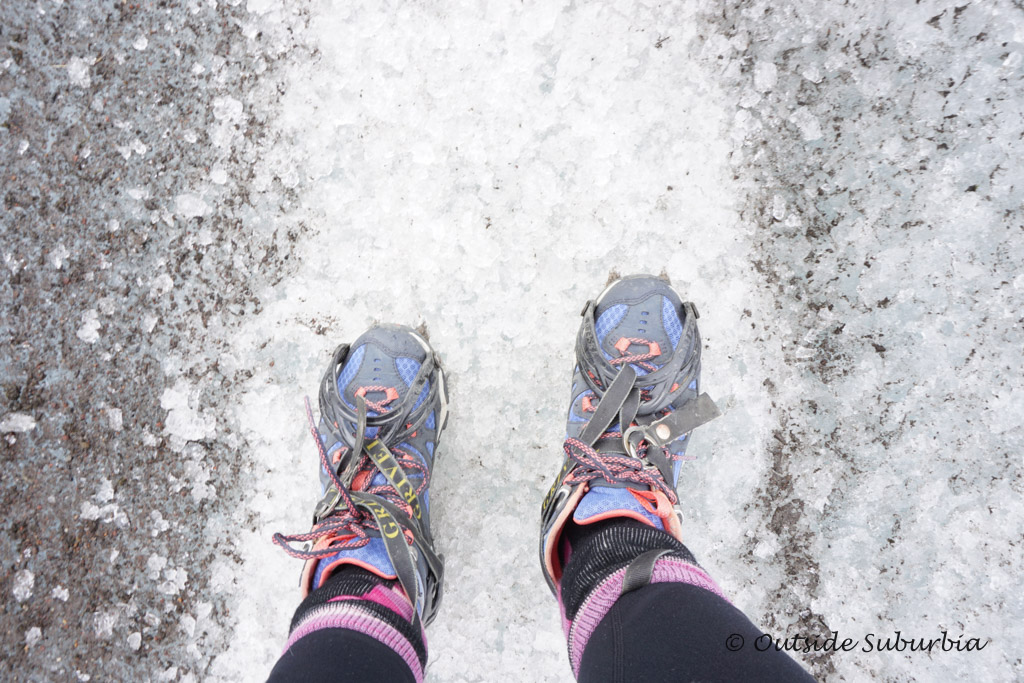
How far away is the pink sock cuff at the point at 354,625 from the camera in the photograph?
80 cm

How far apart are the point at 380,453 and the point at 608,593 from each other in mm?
535

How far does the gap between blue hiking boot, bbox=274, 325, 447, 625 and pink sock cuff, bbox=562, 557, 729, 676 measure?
1.01ft

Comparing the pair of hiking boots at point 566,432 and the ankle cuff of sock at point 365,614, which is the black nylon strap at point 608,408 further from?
the ankle cuff of sock at point 365,614

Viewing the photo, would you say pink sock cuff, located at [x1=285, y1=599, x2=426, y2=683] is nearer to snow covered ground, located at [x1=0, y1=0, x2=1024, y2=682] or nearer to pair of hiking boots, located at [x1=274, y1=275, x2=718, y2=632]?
pair of hiking boots, located at [x1=274, y1=275, x2=718, y2=632]

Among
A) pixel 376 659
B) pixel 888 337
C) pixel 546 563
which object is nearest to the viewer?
pixel 376 659

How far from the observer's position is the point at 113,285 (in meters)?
1.22

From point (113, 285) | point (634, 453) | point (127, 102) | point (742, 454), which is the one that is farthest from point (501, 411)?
point (127, 102)

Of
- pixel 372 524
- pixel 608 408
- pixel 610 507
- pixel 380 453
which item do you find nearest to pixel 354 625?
pixel 372 524

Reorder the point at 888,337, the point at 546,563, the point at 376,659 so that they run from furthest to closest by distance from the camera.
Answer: the point at 888,337, the point at 546,563, the point at 376,659

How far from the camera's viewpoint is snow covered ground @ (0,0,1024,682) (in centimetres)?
116

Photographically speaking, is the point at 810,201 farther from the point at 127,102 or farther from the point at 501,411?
the point at 127,102

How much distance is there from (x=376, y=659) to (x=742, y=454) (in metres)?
0.86

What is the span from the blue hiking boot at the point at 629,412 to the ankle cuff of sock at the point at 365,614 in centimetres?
27

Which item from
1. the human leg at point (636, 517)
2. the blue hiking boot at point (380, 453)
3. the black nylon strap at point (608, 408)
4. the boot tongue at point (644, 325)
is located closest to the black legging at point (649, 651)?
the human leg at point (636, 517)
